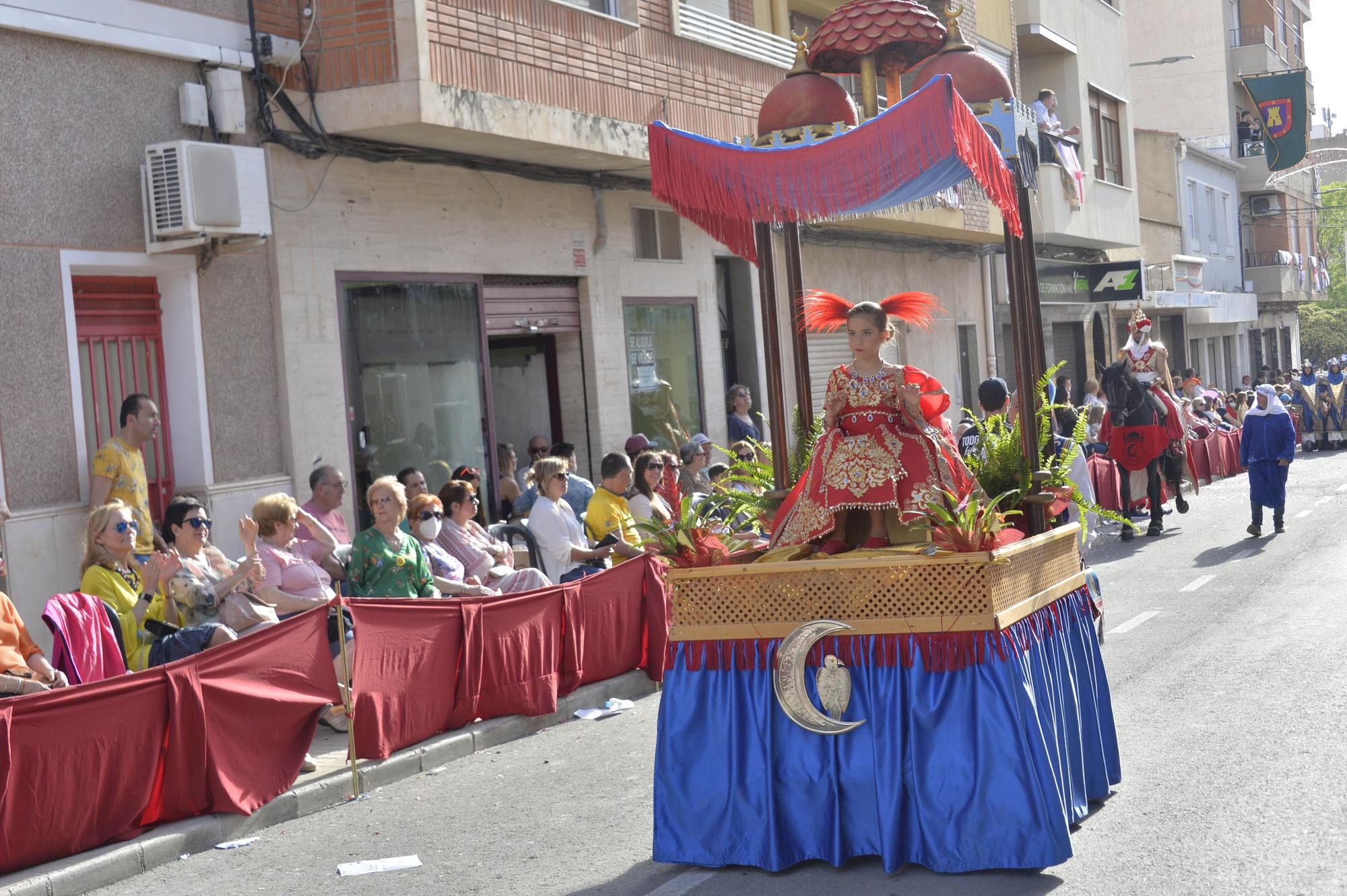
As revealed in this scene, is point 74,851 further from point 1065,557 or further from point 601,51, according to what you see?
point 601,51

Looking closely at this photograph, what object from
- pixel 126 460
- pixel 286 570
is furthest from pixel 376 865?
pixel 126 460

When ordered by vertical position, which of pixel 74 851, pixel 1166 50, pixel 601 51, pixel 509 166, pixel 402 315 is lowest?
pixel 74 851

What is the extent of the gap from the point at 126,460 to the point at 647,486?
4.03 meters

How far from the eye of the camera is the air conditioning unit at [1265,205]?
5294 cm

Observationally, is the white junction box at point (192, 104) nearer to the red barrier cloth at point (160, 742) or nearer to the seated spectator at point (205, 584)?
the seated spectator at point (205, 584)

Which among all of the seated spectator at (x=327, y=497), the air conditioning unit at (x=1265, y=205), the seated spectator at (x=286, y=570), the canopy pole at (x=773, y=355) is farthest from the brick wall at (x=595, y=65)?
the air conditioning unit at (x=1265, y=205)

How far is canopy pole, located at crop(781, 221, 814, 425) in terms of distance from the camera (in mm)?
7633

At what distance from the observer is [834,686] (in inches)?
227

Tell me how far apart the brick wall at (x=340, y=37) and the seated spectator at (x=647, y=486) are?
3.73 metres

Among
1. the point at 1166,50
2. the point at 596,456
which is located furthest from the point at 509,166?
the point at 1166,50

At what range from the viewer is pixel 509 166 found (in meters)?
14.8

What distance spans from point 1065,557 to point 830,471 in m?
1.14

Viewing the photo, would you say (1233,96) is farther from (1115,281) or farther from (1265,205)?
(1115,281)

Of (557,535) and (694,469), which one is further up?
(694,469)
